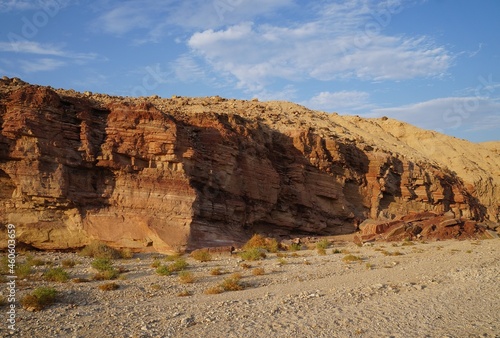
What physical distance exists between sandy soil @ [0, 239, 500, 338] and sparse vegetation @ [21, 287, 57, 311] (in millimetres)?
196

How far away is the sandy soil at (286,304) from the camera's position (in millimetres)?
8828

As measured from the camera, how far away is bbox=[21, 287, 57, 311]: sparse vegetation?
9961mm

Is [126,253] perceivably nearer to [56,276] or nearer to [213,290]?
[56,276]

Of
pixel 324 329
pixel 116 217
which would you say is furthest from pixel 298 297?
pixel 116 217

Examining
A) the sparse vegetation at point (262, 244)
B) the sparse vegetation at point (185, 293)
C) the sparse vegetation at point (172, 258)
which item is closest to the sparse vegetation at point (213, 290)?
the sparse vegetation at point (185, 293)

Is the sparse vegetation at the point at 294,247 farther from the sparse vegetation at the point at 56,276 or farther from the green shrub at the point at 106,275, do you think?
the sparse vegetation at the point at 56,276

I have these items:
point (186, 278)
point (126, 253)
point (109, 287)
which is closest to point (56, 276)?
point (109, 287)

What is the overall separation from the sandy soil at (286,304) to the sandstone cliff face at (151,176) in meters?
4.83

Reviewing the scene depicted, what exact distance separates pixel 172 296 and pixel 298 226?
69.8 feet

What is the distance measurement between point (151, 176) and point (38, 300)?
14263 mm

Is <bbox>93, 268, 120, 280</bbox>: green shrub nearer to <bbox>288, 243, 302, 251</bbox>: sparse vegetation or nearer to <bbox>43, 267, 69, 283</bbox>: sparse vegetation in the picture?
<bbox>43, 267, 69, 283</bbox>: sparse vegetation

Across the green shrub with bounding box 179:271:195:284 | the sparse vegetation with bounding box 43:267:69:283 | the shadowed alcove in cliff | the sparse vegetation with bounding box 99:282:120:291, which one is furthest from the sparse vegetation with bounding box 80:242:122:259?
the sparse vegetation with bounding box 99:282:120:291

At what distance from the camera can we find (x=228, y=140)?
28875mm

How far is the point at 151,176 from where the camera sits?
24.1 meters
